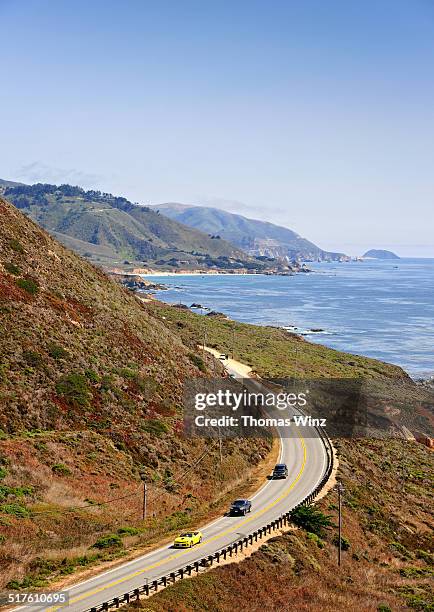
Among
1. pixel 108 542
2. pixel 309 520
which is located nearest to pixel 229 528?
pixel 309 520

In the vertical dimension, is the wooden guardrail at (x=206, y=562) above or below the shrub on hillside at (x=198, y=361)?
below

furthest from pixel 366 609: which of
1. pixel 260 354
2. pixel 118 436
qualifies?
pixel 260 354

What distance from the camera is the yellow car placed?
34969mm

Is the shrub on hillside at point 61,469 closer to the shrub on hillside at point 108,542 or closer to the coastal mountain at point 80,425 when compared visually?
the coastal mountain at point 80,425

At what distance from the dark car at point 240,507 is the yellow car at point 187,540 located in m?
5.83

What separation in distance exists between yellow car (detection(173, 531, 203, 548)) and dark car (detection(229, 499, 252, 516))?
19.1 ft

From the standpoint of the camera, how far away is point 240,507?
4159 cm

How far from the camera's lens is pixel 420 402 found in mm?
95938

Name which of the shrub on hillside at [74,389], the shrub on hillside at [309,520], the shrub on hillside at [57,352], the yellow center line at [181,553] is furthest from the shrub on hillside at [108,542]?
the shrub on hillside at [57,352]

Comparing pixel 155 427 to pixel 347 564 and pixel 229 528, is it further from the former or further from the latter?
pixel 347 564

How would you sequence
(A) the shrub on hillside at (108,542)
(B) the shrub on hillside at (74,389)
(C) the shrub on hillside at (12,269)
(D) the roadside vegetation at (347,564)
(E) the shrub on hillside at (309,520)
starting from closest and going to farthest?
(D) the roadside vegetation at (347,564) < (A) the shrub on hillside at (108,542) < (E) the shrub on hillside at (309,520) < (B) the shrub on hillside at (74,389) < (C) the shrub on hillside at (12,269)

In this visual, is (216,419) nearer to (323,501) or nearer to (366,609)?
(323,501)

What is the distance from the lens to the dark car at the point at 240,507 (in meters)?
41.4

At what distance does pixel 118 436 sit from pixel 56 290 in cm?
2061
